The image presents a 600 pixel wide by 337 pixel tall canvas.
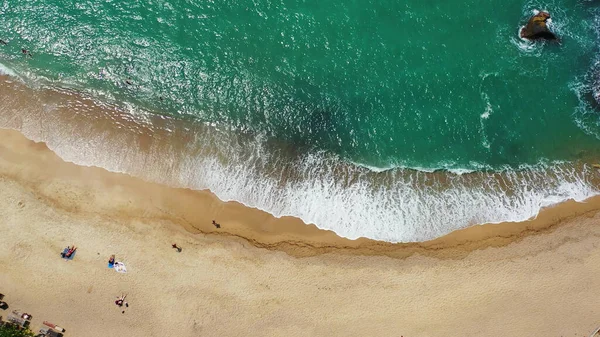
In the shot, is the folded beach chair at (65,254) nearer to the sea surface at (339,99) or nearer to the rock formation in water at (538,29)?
the sea surface at (339,99)

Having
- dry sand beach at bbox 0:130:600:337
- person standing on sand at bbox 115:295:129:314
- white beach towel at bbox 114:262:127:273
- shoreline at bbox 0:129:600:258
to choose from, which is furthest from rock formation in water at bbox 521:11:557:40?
person standing on sand at bbox 115:295:129:314

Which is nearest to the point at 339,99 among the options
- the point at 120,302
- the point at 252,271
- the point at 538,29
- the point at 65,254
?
the point at 252,271

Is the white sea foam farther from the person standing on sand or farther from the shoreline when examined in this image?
the person standing on sand

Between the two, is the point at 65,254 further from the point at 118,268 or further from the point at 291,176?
the point at 291,176

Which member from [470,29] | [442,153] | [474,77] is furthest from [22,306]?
[470,29]

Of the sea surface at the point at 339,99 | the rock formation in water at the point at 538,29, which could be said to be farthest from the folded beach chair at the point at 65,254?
the rock formation in water at the point at 538,29

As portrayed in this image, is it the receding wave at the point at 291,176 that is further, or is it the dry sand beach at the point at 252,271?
the receding wave at the point at 291,176

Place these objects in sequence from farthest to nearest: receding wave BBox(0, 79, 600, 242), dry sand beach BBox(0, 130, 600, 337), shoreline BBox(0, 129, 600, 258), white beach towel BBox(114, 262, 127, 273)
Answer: receding wave BBox(0, 79, 600, 242) → shoreline BBox(0, 129, 600, 258) → white beach towel BBox(114, 262, 127, 273) → dry sand beach BBox(0, 130, 600, 337)
